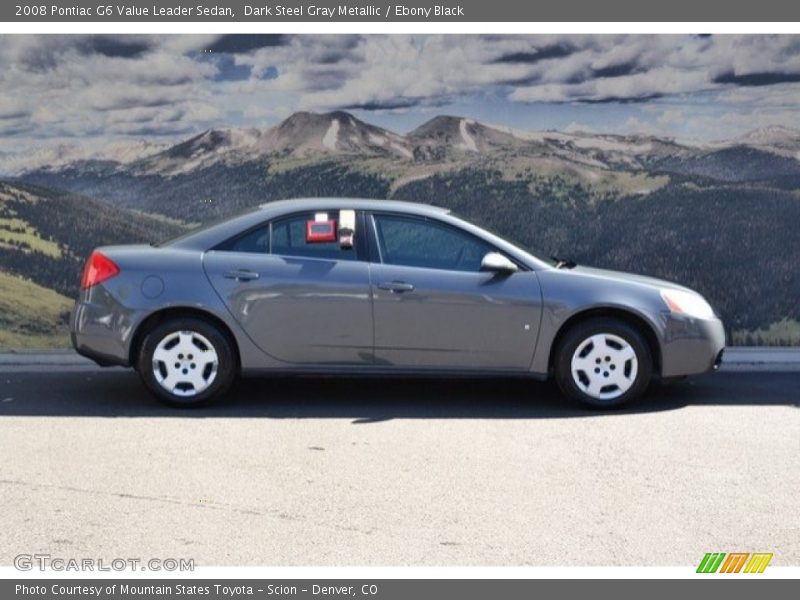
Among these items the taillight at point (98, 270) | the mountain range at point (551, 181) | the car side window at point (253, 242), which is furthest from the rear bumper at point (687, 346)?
the taillight at point (98, 270)

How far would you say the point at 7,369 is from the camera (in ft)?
36.4

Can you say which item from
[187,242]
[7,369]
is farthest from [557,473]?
[7,369]

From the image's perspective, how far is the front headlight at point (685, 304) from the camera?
9133mm

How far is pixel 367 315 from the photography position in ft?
29.5

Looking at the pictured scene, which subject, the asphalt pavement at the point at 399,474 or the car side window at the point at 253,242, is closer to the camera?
the asphalt pavement at the point at 399,474

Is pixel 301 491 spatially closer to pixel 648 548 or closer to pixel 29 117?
pixel 648 548

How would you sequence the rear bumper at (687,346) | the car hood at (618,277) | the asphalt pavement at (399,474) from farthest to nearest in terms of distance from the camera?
1. the car hood at (618,277)
2. the rear bumper at (687,346)
3. the asphalt pavement at (399,474)

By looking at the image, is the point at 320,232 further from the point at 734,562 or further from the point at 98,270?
the point at 734,562

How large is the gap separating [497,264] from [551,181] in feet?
12.2

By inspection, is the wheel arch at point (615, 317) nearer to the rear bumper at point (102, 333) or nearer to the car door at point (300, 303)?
the car door at point (300, 303)

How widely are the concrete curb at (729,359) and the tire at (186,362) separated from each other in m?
2.44

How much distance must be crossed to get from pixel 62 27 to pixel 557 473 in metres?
6.81

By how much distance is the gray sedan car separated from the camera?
898cm

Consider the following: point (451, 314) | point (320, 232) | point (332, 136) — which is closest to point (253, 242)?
point (320, 232)
